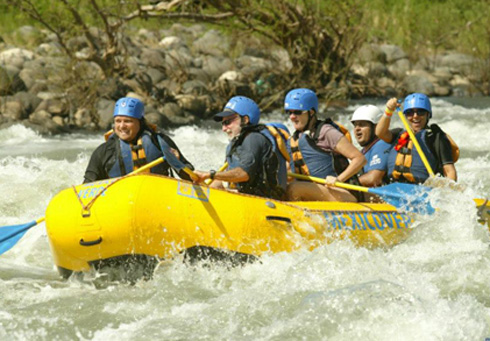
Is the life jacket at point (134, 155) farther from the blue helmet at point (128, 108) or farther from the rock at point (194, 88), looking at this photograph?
the rock at point (194, 88)

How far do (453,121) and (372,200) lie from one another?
24.8ft

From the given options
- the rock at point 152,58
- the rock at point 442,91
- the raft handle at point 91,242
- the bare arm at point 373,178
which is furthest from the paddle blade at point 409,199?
the rock at point 442,91

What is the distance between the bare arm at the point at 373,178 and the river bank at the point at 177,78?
748 cm

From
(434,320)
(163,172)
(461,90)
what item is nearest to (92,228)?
(163,172)

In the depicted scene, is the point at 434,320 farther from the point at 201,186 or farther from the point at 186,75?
the point at 186,75

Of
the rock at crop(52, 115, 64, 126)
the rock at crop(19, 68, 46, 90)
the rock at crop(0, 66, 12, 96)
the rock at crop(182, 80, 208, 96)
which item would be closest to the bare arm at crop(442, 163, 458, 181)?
the rock at crop(52, 115, 64, 126)

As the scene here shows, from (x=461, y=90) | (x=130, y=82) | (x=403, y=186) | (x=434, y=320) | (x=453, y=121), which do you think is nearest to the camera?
(x=434, y=320)

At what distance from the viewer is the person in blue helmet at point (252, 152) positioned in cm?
579

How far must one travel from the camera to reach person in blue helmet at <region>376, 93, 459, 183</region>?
6.77 m

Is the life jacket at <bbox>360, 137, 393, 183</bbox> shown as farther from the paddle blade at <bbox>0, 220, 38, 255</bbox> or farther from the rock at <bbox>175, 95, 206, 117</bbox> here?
the rock at <bbox>175, 95, 206, 117</bbox>

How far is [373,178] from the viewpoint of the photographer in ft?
22.7

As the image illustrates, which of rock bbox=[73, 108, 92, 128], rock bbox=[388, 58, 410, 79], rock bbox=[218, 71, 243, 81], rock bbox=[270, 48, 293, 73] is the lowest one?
rock bbox=[388, 58, 410, 79]

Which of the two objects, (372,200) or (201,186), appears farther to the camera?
(372,200)

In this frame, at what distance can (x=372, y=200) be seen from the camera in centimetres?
682
